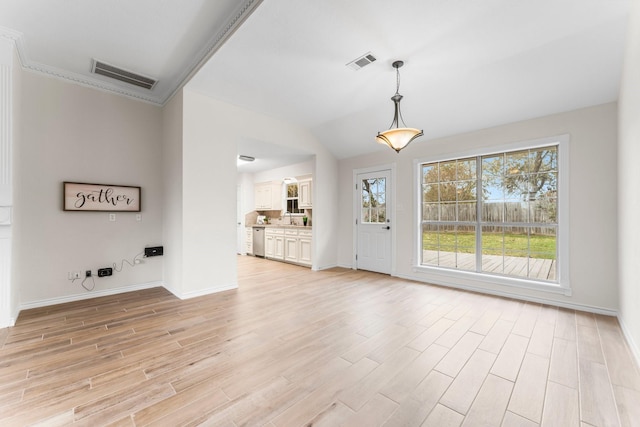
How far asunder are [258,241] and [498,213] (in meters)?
5.59

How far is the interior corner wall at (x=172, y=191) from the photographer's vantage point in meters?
3.78

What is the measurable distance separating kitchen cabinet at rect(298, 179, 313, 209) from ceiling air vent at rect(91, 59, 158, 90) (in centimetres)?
356

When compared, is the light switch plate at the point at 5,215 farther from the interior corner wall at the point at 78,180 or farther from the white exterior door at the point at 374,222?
the white exterior door at the point at 374,222

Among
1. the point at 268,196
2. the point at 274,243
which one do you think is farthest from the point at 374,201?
the point at 268,196

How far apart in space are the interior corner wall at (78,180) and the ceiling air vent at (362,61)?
3283mm

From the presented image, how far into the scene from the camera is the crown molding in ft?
8.25

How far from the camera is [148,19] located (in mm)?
2568

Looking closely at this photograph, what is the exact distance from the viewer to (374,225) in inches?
214

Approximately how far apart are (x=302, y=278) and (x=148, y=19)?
4028 millimetres

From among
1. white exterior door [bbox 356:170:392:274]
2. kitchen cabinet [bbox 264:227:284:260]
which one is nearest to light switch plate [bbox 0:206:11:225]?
kitchen cabinet [bbox 264:227:284:260]

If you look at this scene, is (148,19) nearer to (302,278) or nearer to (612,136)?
(302,278)

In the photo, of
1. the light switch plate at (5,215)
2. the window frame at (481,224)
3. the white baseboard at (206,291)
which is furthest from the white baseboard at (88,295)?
the window frame at (481,224)

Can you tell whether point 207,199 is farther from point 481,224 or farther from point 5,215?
point 481,224

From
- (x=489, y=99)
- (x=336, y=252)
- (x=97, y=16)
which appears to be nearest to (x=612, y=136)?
(x=489, y=99)
